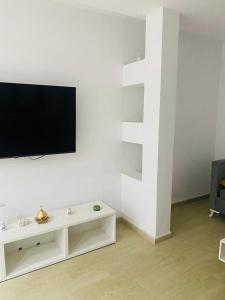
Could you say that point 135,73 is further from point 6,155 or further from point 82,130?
point 6,155

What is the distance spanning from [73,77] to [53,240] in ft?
5.62

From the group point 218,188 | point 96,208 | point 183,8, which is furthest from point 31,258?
point 183,8

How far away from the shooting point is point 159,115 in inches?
95.3

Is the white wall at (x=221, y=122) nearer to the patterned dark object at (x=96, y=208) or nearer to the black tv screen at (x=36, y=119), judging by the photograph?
the patterned dark object at (x=96, y=208)

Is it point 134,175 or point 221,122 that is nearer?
point 134,175

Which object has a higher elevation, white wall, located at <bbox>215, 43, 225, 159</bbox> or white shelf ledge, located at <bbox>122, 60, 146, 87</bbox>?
white shelf ledge, located at <bbox>122, 60, 146, 87</bbox>

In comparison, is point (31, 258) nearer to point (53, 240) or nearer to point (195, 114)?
point (53, 240)

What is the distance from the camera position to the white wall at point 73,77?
2.26 m

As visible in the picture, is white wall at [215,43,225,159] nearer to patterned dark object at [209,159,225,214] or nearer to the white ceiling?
patterned dark object at [209,159,225,214]

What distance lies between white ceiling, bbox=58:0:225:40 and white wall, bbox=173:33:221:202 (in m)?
0.62

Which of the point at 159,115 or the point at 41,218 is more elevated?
the point at 159,115

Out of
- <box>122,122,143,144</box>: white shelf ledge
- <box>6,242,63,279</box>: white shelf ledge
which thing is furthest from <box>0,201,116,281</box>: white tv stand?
<box>122,122,143,144</box>: white shelf ledge

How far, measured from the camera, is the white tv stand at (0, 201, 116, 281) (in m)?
2.13

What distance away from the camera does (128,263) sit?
2.29 m
